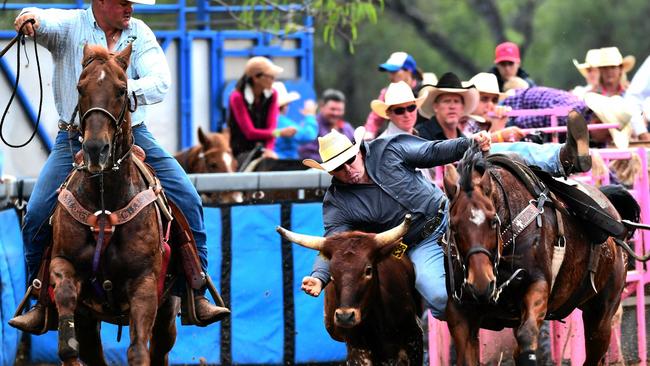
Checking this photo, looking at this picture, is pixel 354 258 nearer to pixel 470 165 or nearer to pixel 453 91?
pixel 470 165

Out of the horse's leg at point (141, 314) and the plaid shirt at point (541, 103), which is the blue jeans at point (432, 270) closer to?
the horse's leg at point (141, 314)

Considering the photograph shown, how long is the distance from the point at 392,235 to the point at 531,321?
41.7 inches

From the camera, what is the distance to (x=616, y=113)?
12.0 metres

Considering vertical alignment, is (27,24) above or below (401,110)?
above

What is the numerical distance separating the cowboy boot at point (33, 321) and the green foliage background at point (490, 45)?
30.3m

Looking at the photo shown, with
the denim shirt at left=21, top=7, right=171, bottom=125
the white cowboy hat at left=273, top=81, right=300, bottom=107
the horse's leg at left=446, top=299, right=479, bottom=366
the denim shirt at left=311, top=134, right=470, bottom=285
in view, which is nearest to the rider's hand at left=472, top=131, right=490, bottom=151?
the denim shirt at left=311, top=134, right=470, bottom=285

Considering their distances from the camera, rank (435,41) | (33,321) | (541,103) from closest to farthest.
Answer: (33,321), (541,103), (435,41)

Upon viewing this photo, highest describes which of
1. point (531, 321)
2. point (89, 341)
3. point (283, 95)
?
point (283, 95)

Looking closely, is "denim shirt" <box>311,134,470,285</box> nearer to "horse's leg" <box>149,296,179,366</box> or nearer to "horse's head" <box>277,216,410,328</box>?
"horse's head" <box>277,216,410,328</box>

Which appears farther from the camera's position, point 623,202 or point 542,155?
point 623,202

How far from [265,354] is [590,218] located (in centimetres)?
362

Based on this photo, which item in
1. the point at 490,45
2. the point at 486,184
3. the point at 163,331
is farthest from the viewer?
the point at 490,45

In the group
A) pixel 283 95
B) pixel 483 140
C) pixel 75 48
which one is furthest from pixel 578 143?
pixel 283 95

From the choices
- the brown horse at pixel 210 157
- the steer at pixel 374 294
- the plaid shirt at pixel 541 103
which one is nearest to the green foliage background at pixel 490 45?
the brown horse at pixel 210 157
